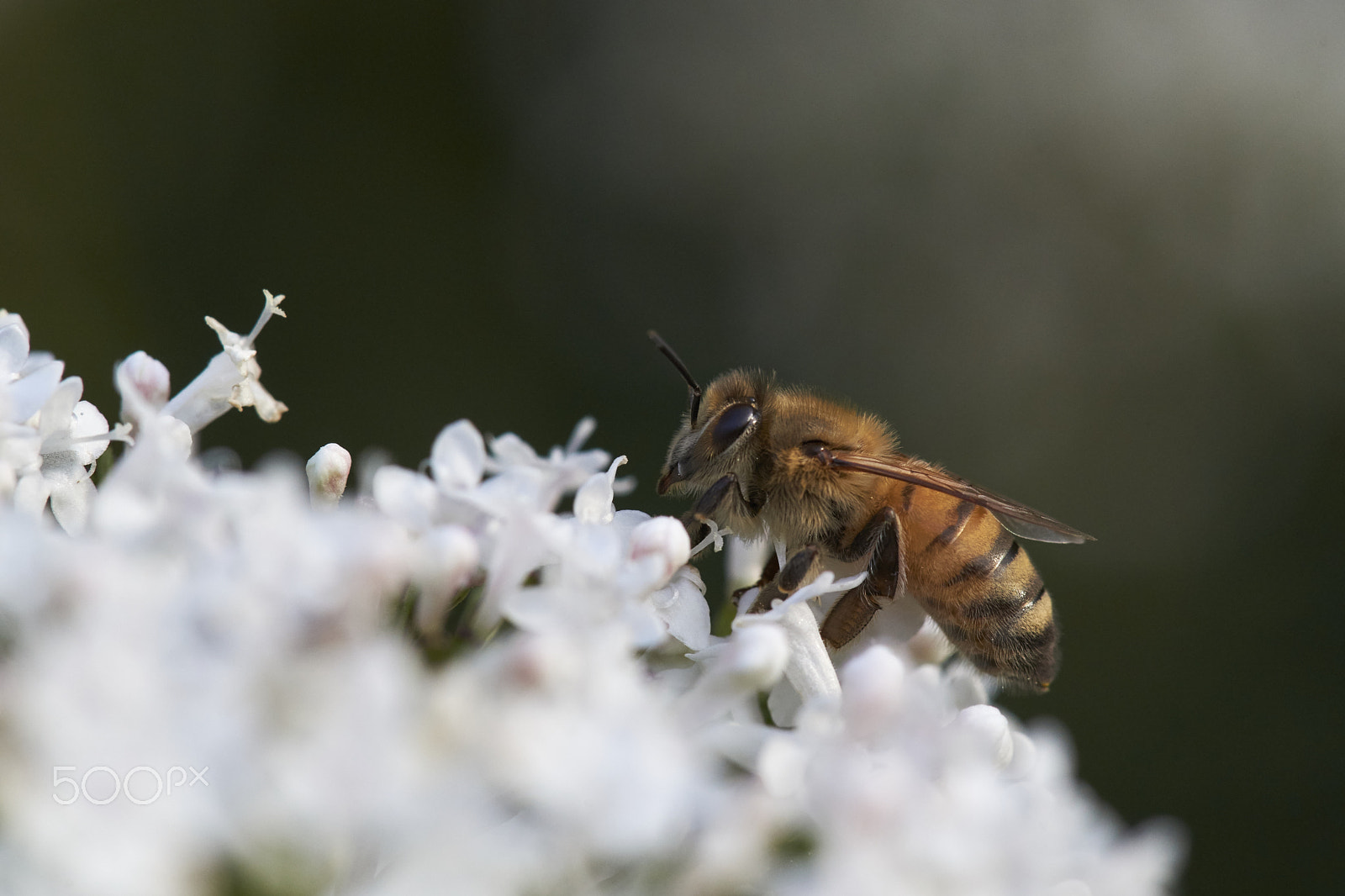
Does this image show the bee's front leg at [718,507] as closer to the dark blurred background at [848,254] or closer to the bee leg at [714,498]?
the bee leg at [714,498]

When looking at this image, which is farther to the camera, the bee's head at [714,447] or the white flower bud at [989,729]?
the bee's head at [714,447]

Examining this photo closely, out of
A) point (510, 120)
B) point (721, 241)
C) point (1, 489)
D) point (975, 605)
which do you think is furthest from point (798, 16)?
point (1, 489)

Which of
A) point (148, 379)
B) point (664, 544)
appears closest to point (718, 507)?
point (664, 544)

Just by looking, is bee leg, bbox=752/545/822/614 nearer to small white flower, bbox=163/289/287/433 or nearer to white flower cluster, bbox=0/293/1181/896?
white flower cluster, bbox=0/293/1181/896

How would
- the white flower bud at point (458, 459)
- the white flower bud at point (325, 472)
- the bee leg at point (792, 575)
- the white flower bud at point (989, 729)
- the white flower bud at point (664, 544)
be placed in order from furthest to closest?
1. the bee leg at point (792, 575)
2. the white flower bud at point (325, 472)
3. the white flower bud at point (989, 729)
4. the white flower bud at point (664, 544)
5. the white flower bud at point (458, 459)

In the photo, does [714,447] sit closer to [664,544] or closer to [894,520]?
[894,520]

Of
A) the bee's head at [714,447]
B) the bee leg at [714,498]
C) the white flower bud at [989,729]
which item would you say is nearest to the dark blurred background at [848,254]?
the bee's head at [714,447]

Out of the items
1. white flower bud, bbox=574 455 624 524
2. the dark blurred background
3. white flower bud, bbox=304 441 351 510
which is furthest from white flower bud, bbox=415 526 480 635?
the dark blurred background

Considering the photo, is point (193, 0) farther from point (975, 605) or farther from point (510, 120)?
point (975, 605)
